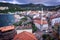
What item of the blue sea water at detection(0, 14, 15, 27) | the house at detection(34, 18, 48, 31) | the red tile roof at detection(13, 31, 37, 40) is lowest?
the red tile roof at detection(13, 31, 37, 40)

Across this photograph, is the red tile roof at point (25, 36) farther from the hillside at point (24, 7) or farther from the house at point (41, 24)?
the hillside at point (24, 7)

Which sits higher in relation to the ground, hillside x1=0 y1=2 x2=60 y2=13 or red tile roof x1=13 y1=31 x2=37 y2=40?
hillside x1=0 y1=2 x2=60 y2=13

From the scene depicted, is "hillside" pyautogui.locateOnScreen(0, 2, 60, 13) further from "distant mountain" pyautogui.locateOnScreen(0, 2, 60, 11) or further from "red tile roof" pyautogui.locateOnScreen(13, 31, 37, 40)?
"red tile roof" pyautogui.locateOnScreen(13, 31, 37, 40)

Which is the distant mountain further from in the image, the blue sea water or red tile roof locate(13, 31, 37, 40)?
red tile roof locate(13, 31, 37, 40)

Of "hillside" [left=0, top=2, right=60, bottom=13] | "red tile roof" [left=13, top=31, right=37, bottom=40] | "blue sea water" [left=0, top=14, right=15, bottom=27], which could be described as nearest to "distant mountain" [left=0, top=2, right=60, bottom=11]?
"hillside" [left=0, top=2, right=60, bottom=13]

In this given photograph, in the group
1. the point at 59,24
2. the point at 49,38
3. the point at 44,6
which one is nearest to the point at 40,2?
the point at 44,6

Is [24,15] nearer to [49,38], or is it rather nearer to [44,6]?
[44,6]

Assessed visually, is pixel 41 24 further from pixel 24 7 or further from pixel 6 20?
pixel 6 20

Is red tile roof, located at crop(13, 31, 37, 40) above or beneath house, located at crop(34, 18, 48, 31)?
beneath

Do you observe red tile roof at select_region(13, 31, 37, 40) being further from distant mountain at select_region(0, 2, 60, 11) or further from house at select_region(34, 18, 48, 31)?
distant mountain at select_region(0, 2, 60, 11)

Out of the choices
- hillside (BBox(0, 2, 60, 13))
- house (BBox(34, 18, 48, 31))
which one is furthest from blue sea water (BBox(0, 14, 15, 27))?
house (BBox(34, 18, 48, 31))

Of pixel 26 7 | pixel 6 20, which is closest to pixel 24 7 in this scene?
pixel 26 7

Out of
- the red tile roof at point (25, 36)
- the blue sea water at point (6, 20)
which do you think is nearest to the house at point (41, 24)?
the red tile roof at point (25, 36)
